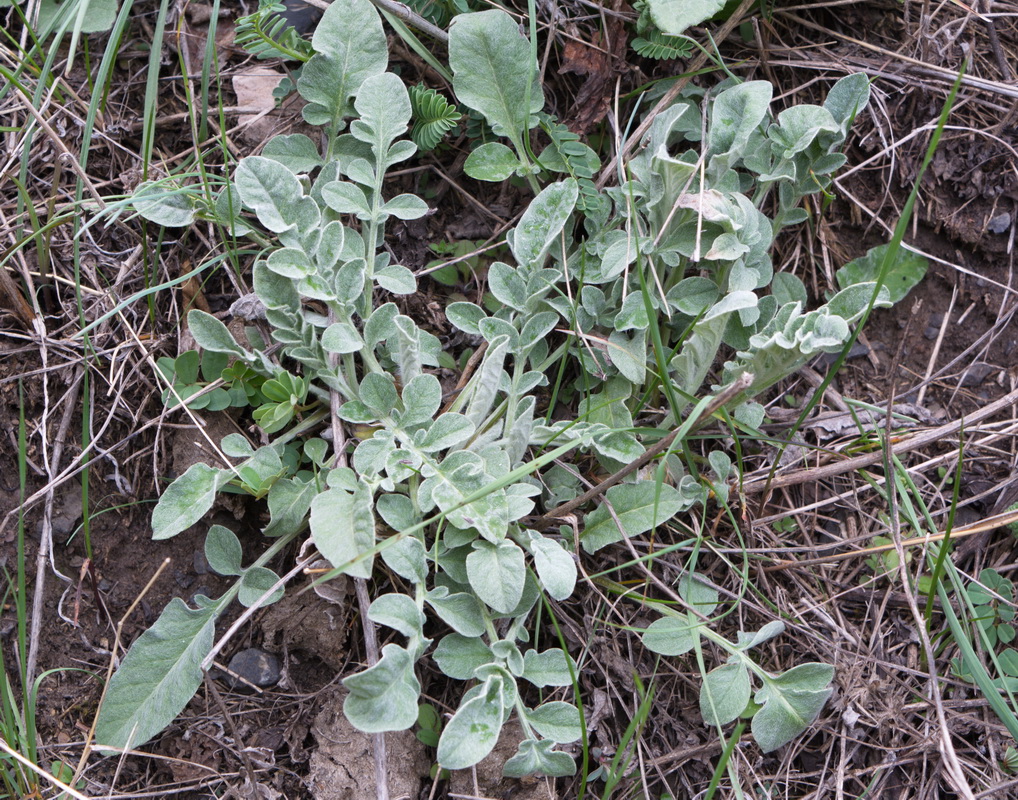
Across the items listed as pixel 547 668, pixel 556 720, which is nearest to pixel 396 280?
pixel 547 668

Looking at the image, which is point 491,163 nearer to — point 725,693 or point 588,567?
point 588,567

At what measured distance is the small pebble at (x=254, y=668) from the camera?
1.86 m

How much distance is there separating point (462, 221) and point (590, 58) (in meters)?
0.56

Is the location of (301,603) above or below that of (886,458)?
below

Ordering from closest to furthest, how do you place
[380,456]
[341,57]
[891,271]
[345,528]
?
[345,528] → [380,456] → [341,57] → [891,271]

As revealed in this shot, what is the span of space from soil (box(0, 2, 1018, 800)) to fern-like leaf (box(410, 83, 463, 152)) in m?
0.17

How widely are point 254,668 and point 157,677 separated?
0.71ft

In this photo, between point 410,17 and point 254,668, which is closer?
point 254,668

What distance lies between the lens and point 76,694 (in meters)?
1.83

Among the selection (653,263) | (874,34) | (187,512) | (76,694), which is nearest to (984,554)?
(653,263)

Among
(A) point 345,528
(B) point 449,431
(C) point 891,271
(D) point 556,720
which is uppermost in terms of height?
(C) point 891,271

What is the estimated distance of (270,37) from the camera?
1.90 metres

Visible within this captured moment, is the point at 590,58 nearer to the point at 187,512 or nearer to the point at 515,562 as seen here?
the point at 515,562

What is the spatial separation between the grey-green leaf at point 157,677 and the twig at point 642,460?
84cm
